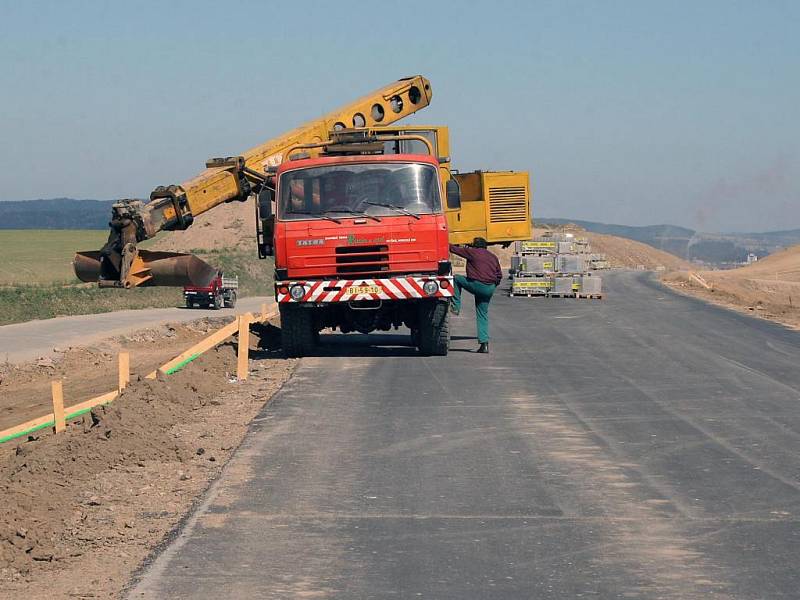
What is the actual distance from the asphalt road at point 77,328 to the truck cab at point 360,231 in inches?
439

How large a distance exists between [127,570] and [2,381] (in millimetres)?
18072

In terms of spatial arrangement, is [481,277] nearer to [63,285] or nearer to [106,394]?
[106,394]

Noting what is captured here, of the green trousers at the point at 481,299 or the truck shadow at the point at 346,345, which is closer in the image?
the green trousers at the point at 481,299

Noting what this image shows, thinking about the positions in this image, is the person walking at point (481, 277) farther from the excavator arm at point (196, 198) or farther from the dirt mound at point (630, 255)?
the dirt mound at point (630, 255)

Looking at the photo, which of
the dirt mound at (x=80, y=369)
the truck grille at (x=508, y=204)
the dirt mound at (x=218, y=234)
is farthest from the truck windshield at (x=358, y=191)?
the dirt mound at (x=218, y=234)

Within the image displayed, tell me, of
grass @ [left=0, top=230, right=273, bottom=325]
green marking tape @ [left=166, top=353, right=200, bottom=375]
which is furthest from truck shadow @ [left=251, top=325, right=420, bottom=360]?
grass @ [left=0, top=230, right=273, bottom=325]

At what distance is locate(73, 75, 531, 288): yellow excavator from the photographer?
17375 millimetres

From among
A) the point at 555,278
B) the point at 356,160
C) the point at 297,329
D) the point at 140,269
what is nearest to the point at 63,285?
the point at 555,278

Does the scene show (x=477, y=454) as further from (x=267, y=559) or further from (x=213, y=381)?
(x=213, y=381)

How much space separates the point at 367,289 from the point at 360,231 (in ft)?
2.96

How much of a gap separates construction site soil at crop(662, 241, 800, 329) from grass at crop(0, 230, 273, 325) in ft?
74.0

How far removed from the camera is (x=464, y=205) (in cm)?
2075

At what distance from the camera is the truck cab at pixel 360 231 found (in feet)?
57.5

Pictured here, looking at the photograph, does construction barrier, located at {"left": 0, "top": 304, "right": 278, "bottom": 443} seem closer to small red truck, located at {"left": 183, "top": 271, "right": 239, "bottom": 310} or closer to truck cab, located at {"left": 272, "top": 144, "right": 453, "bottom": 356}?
truck cab, located at {"left": 272, "top": 144, "right": 453, "bottom": 356}
